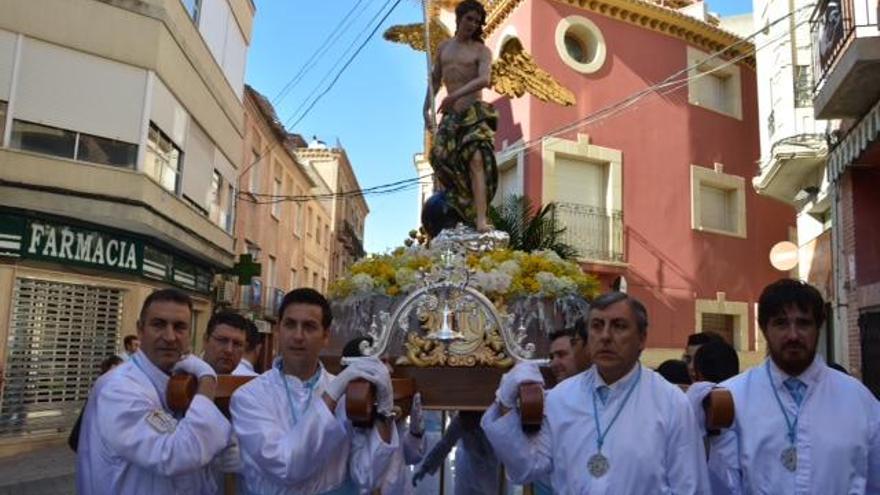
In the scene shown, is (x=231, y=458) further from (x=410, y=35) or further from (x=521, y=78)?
(x=410, y=35)

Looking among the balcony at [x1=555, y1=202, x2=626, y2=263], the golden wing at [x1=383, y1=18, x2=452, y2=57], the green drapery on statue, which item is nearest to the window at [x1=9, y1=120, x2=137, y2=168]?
the golden wing at [x1=383, y1=18, x2=452, y2=57]

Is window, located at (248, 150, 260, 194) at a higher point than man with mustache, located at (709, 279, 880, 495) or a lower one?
higher

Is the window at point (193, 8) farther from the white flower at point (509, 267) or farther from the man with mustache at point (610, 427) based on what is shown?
the man with mustache at point (610, 427)

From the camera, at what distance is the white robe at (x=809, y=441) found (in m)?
2.44

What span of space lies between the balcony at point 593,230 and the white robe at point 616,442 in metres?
12.5

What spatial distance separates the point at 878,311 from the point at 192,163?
41.1 feet

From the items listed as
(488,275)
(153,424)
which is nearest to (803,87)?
(488,275)

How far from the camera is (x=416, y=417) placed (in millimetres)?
3789

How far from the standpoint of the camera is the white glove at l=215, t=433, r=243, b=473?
2793 millimetres

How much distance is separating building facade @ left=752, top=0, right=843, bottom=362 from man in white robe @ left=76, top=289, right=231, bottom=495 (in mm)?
11228

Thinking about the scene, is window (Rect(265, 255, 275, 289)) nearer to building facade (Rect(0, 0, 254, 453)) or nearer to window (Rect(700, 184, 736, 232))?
building facade (Rect(0, 0, 254, 453))

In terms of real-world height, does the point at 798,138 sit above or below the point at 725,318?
above

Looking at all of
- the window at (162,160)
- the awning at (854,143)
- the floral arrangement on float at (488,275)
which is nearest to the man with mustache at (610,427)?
the floral arrangement on float at (488,275)

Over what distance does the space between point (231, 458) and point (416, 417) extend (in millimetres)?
1183
